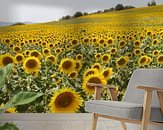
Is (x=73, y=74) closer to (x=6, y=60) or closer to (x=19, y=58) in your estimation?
(x=19, y=58)

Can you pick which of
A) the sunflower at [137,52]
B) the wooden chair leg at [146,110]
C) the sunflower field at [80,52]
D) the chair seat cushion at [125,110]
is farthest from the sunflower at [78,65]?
the wooden chair leg at [146,110]

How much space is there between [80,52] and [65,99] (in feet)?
2.22

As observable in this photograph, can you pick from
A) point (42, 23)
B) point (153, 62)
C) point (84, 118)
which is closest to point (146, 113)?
point (84, 118)

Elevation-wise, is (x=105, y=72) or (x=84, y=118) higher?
(x=105, y=72)

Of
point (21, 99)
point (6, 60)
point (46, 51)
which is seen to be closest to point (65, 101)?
point (46, 51)

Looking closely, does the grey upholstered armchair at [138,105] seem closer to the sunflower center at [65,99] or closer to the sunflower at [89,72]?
the sunflower center at [65,99]

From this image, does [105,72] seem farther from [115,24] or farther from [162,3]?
[162,3]

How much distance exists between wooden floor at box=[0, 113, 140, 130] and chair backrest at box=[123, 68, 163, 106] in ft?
2.40

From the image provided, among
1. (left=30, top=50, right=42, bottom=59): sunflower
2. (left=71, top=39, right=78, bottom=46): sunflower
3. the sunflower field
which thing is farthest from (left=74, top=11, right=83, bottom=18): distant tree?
(left=30, top=50, right=42, bottom=59): sunflower

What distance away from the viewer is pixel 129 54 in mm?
4703

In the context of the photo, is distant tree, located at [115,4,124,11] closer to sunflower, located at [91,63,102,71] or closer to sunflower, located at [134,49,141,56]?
sunflower, located at [134,49,141,56]

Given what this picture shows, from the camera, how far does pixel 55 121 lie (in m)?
4.35

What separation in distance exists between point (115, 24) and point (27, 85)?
1251 millimetres

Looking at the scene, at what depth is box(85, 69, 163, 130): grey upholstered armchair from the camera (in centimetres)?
270
